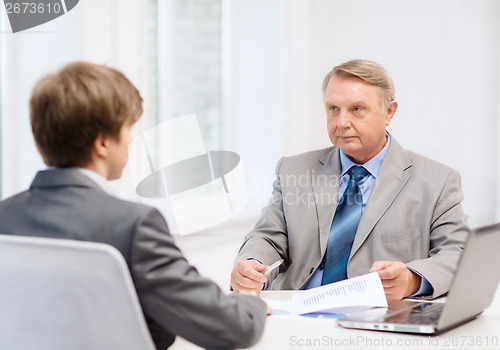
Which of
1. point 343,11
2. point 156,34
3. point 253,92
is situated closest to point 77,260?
point 156,34

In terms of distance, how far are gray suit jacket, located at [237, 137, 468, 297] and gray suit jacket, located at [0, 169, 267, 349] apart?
97cm

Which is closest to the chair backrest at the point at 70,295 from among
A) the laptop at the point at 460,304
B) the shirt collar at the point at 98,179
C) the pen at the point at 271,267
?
the shirt collar at the point at 98,179

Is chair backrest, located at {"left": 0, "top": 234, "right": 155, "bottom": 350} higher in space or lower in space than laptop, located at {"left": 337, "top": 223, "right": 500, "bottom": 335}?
higher

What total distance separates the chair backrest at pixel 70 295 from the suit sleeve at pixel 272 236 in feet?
3.57

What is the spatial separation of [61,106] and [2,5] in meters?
1.39

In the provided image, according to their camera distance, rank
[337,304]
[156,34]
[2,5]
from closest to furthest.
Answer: [337,304] → [2,5] → [156,34]

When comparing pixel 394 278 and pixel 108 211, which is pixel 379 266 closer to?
pixel 394 278

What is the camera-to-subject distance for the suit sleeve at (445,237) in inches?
73.5

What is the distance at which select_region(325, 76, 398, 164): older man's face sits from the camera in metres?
2.23

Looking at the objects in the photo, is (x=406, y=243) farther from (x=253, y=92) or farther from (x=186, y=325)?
→ (x=253, y=92)

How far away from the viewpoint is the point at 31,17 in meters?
2.35

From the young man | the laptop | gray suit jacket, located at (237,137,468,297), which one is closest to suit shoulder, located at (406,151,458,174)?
gray suit jacket, located at (237,137,468,297)

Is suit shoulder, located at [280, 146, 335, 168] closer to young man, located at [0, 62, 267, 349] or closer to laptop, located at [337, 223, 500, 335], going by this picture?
laptop, located at [337, 223, 500, 335]

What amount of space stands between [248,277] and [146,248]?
854 millimetres
